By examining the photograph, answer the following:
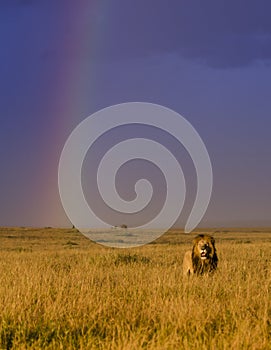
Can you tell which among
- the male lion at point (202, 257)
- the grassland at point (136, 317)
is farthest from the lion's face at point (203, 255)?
the grassland at point (136, 317)

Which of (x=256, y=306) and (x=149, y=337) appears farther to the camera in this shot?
(x=256, y=306)

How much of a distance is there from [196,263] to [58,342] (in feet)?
22.4

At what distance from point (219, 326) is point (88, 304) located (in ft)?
7.00

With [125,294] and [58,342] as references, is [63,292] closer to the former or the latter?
[125,294]

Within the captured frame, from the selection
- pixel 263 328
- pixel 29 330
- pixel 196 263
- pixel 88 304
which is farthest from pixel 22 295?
pixel 196 263

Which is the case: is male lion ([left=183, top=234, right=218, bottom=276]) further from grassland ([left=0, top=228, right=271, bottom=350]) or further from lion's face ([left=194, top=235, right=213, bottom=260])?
grassland ([left=0, top=228, right=271, bottom=350])

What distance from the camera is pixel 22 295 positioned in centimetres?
934

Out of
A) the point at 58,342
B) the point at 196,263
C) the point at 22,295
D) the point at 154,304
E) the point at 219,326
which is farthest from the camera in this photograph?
the point at 196,263

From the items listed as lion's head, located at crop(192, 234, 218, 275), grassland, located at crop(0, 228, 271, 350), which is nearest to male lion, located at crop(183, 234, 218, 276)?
lion's head, located at crop(192, 234, 218, 275)

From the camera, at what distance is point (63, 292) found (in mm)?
9695

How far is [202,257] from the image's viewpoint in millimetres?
13070

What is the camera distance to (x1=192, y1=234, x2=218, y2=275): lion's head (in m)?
13.0

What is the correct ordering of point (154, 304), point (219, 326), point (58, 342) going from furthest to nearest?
point (154, 304), point (219, 326), point (58, 342)

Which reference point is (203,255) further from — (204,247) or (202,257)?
(204,247)
